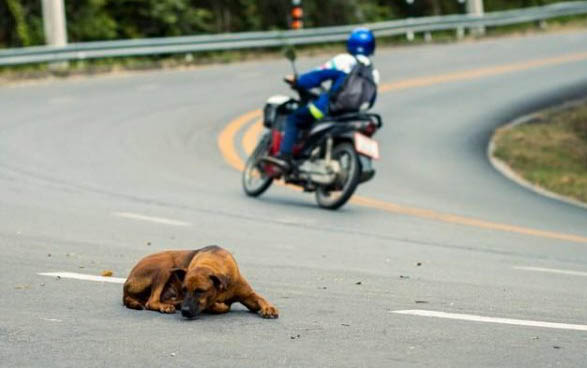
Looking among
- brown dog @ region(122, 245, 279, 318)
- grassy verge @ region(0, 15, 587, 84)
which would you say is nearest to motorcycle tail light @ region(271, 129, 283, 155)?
brown dog @ region(122, 245, 279, 318)

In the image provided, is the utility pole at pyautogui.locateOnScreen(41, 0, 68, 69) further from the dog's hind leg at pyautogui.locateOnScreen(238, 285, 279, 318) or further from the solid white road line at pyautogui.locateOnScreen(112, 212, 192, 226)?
the dog's hind leg at pyautogui.locateOnScreen(238, 285, 279, 318)

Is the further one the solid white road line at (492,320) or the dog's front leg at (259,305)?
the solid white road line at (492,320)

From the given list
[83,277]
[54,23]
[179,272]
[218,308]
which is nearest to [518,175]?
[83,277]

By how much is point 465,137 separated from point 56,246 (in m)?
13.7

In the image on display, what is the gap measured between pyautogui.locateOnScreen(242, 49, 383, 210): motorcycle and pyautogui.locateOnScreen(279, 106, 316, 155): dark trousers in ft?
0.20

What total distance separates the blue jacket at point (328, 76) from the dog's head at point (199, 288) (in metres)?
7.19

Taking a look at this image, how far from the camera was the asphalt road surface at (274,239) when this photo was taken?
21.4 feet

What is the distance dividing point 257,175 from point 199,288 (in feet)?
27.6

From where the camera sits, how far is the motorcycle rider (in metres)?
13.9

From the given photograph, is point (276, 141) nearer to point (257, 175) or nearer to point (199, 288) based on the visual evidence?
point (257, 175)

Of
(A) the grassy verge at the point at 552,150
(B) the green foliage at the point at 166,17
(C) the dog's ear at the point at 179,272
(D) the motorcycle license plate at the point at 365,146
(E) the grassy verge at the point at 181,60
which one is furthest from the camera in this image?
(B) the green foliage at the point at 166,17

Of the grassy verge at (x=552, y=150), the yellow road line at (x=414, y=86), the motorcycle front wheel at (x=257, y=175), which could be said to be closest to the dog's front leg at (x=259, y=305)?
the yellow road line at (x=414, y=86)

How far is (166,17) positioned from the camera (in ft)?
128

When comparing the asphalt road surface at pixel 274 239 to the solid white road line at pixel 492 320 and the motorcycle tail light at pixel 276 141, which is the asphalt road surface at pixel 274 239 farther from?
the motorcycle tail light at pixel 276 141
